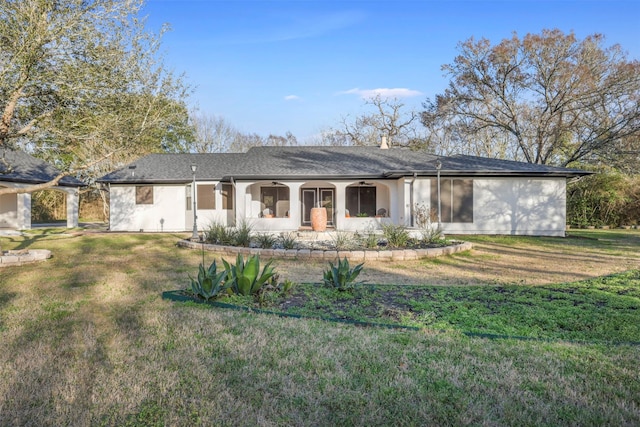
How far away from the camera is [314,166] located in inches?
695

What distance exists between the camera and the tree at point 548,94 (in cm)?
1909

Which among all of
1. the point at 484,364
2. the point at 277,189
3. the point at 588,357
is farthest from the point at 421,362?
the point at 277,189

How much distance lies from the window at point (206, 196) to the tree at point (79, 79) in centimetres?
Answer: 831

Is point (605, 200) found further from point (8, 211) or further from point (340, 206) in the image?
point (8, 211)

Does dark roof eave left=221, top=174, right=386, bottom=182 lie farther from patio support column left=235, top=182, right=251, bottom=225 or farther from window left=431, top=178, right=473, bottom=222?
window left=431, top=178, right=473, bottom=222

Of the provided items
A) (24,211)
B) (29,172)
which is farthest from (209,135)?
(24,211)

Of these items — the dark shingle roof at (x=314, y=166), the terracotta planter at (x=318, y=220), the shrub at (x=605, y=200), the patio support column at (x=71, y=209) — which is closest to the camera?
the terracotta planter at (x=318, y=220)

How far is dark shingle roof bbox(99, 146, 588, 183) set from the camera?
1577 cm

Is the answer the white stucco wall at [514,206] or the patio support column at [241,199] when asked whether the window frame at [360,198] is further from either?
the patio support column at [241,199]

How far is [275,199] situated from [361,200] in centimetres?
429

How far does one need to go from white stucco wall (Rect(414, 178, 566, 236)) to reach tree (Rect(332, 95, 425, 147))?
1573 centimetres

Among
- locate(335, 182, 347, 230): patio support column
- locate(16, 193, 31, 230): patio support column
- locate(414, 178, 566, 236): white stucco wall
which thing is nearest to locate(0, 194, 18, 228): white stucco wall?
locate(16, 193, 31, 230): patio support column

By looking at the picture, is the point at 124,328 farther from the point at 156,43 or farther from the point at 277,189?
the point at 277,189

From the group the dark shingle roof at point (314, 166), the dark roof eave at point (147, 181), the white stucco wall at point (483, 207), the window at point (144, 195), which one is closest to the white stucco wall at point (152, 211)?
the window at point (144, 195)
